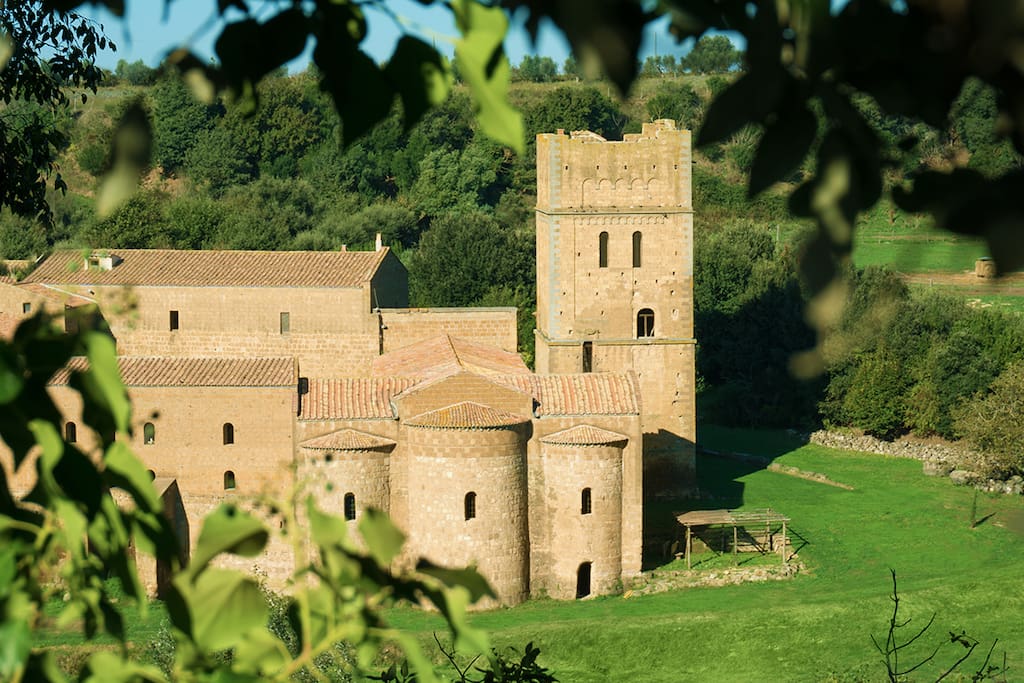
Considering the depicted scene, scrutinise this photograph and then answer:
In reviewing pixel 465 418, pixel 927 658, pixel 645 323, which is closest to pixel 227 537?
pixel 927 658

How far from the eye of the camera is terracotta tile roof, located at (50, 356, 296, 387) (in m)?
20.8

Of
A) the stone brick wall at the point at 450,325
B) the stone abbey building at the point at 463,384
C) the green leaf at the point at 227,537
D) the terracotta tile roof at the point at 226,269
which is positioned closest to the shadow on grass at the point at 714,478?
the stone abbey building at the point at 463,384

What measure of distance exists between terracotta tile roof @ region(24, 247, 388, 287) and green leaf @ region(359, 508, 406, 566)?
2462 cm

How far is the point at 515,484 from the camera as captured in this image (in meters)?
20.0

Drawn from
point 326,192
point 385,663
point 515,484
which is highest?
point 326,192

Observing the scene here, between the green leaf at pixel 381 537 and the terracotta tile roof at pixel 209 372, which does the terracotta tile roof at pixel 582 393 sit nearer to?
the terracotta tile roof at pixel 209 372

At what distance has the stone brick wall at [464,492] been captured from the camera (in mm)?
19469

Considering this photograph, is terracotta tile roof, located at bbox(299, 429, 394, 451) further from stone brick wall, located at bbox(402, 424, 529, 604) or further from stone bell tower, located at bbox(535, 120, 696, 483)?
stone bell tower, located at bbox(535, 120, 696, 483)

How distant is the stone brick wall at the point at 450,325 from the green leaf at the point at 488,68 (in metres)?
24.5

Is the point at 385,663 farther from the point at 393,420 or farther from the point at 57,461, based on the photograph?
the point at 57,461

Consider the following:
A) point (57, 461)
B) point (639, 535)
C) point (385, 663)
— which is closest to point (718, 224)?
point (639, 535)

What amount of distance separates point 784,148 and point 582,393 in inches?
762

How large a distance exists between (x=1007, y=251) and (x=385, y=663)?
55.8 feet

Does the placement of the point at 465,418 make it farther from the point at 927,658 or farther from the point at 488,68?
the point at 488,68
